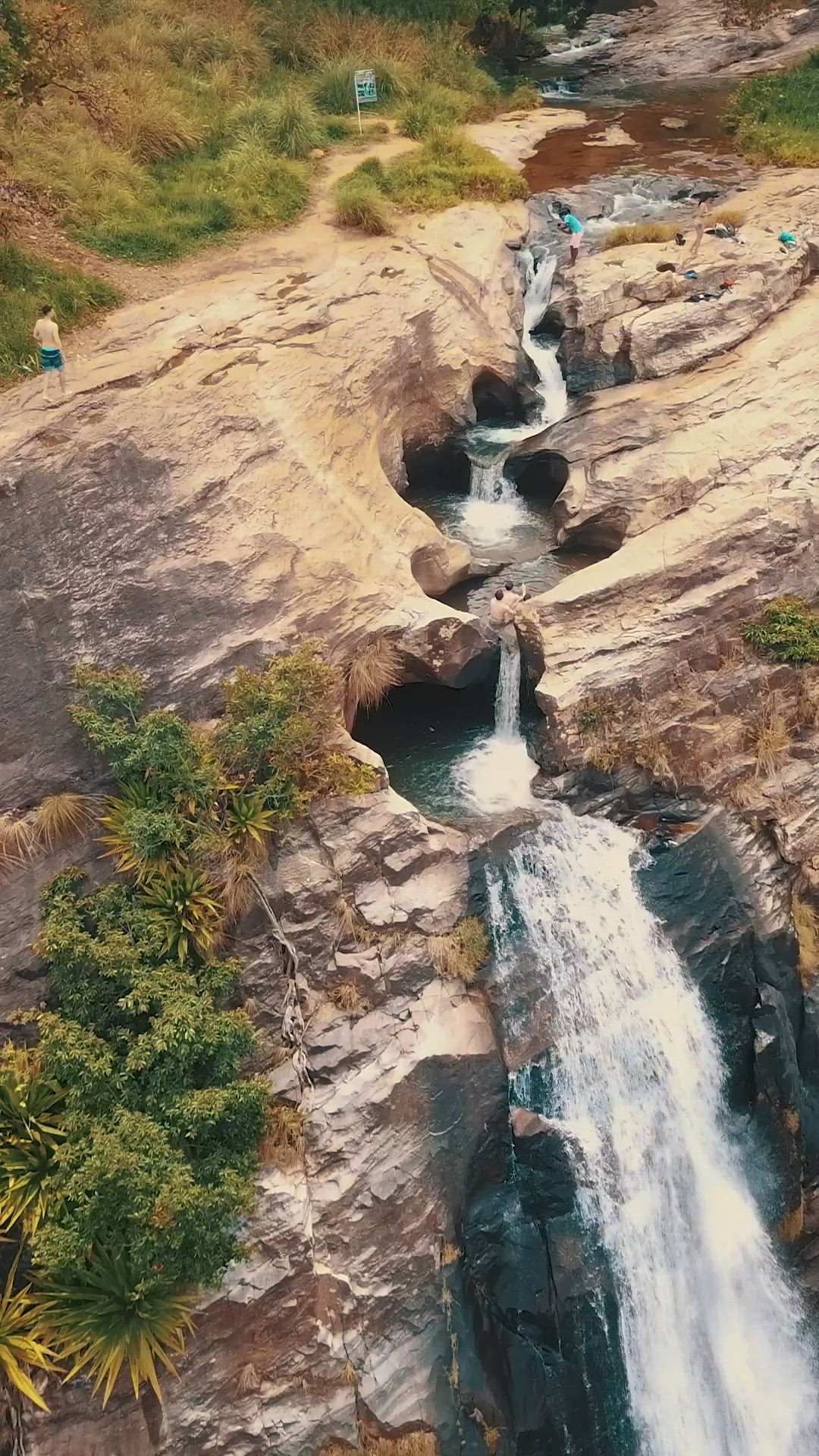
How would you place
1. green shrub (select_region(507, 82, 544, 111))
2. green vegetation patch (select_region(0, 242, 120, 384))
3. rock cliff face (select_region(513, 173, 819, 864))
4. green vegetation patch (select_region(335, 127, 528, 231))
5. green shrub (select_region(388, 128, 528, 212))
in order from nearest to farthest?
rock cliff face (select_region(513, 173, 819, 864)) < green vegetation patch (select_region(0, 242, 120, 384)) < green vegetation patch (select_region(335, 127, 528, 231)) < green shrub (select_region(388, 128, 528, 212)) < green shrub (select_region(507, 82, 544, 111))

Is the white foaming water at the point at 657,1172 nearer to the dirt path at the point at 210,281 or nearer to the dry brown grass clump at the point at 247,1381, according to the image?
the dry brown grass clump at the point at 247,1381

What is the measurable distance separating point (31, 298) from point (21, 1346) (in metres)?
15.2

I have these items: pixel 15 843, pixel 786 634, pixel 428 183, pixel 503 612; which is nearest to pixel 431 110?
pixel 428 183

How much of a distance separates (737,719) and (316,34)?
2515cm

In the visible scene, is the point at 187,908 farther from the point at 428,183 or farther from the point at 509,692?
the point at 428,183

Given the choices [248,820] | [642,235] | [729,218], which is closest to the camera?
[248,820]

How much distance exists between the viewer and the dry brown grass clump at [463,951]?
35.4 feet

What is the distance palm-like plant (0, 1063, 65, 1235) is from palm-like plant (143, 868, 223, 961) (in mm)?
1866

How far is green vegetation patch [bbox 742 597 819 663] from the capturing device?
1323cm

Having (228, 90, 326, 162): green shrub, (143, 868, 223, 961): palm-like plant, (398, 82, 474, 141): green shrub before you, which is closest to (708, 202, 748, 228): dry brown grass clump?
(398, 82, 474, 141): green shrub

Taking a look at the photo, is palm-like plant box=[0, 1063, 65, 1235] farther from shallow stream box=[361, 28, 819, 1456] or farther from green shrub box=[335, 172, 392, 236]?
green shrub box=[335, 172, 392, 236]

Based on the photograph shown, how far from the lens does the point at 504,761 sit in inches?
531

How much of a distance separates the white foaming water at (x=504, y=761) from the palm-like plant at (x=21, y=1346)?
753 cm

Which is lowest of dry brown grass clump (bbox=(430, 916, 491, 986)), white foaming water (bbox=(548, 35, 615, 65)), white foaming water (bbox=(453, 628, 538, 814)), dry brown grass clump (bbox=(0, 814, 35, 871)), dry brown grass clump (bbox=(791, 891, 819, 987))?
dry brown grass clump (bbox=(791, 891, 819, 987))
